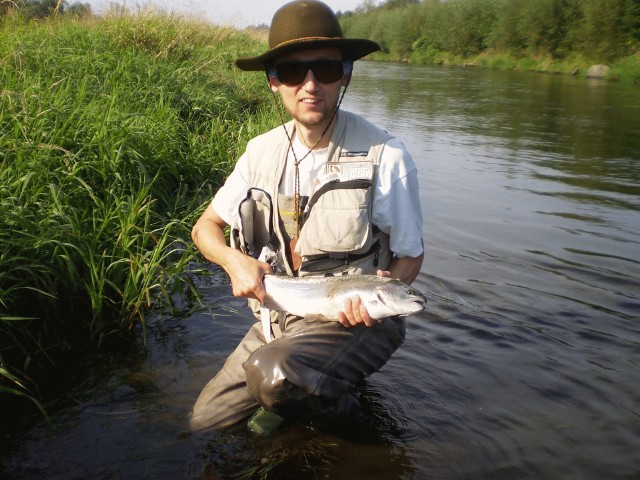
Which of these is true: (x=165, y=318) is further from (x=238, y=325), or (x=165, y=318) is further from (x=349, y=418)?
(x=349, y=418)

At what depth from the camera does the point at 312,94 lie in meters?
3.48

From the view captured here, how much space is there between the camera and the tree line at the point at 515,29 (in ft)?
133

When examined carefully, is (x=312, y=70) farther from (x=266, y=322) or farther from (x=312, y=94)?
(x=266, y=322)

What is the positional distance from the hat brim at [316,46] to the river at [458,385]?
213 cm

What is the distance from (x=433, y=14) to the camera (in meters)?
69.9

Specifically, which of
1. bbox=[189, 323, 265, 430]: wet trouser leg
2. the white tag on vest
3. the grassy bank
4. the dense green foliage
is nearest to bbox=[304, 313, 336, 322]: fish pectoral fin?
bbox=[189, 323, 265, 430]: wet trouser leg

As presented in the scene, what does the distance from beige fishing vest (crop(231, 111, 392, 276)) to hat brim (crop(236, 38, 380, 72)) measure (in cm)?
36

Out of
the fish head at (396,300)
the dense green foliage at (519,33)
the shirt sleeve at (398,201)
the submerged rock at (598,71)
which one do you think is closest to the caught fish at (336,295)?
the fish head at (396,300)

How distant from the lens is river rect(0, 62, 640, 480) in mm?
3482

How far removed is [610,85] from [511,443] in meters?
32.5

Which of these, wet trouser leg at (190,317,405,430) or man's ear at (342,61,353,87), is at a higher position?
man's ear at (342,61,353,87)

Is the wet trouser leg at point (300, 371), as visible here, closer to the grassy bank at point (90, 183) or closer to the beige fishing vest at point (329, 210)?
the beige fishing vest at point (329, 210)

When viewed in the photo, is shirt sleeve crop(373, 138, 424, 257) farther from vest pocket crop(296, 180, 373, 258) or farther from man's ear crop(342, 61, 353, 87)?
man's ear crop(342, 61, 353, 87)

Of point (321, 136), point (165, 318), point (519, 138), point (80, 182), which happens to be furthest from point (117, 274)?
point (519, 138)
